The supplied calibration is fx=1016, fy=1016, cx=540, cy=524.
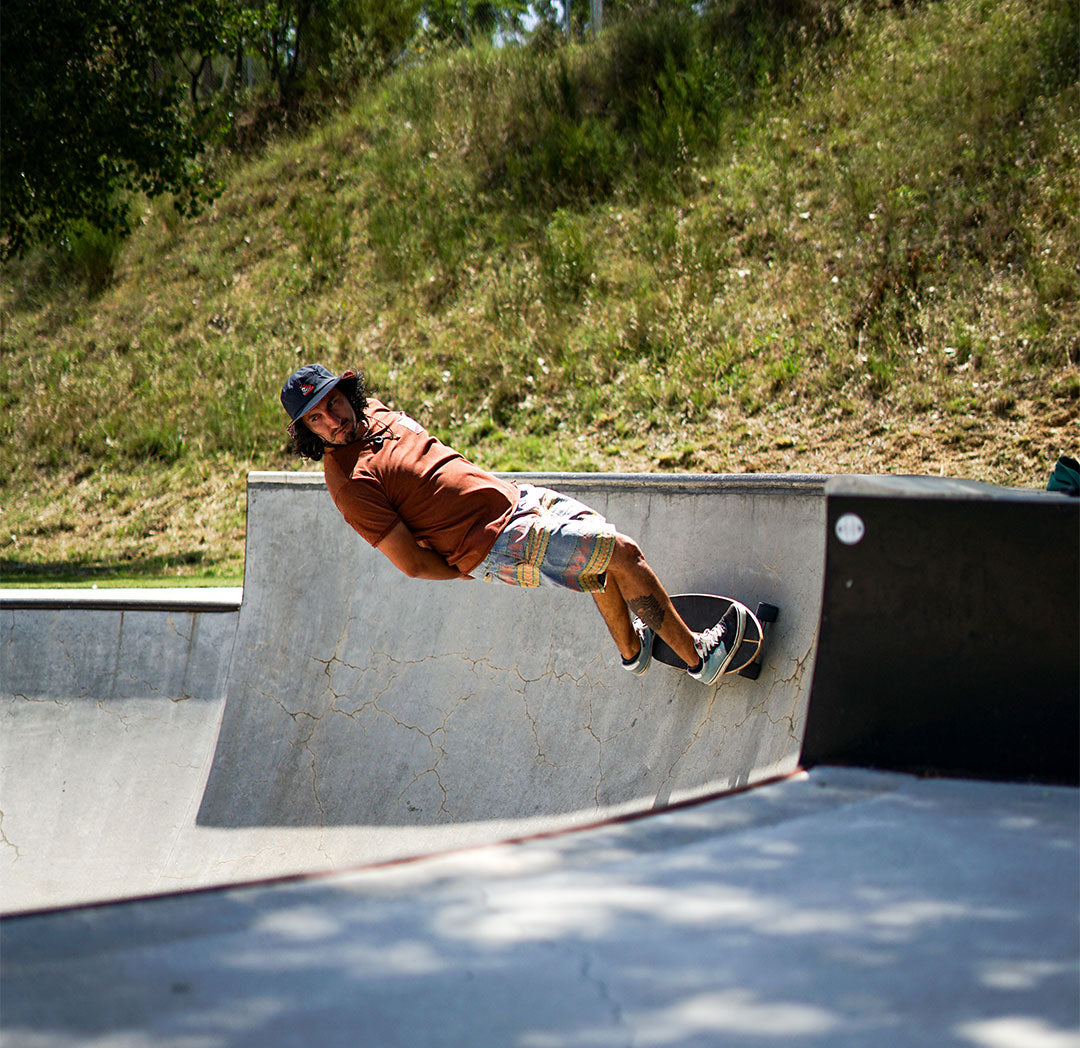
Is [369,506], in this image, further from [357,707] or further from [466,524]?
[357,707]

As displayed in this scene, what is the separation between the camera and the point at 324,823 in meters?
4.64

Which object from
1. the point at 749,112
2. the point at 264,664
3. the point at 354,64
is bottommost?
the point at 264,664

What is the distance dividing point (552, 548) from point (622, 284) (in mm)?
8350

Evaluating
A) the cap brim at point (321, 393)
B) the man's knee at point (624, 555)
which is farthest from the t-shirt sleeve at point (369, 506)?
the man's knee at point (624, 555)

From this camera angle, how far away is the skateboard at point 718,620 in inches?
158

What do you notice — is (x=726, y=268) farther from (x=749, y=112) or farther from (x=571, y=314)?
(x=749, y=112)

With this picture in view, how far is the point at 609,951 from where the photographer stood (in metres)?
1.65

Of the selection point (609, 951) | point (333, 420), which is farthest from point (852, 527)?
point (333, 420)

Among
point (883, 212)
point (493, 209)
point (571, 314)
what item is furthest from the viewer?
point (493, 209)

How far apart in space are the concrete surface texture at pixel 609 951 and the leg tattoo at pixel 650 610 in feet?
5.55

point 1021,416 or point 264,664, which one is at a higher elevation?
point 1021,416

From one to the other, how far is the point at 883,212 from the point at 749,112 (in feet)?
10.2

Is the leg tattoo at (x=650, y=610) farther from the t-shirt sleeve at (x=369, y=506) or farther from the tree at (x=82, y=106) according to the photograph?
the tree at (x=82, y=106)

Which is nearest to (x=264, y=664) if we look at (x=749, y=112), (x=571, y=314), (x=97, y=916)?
(x=97, y=916)
